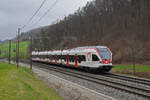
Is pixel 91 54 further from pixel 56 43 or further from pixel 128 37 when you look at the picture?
pixel 56 43

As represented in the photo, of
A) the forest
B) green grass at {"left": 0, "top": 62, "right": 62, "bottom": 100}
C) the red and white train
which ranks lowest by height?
green grass at {"left": 0, "top": 62, "right": 62, "bottom": 100}

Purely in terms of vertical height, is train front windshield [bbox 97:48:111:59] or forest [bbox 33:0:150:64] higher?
forest [bbox 33:0:150:64]

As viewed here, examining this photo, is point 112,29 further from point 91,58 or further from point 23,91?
point 23,91

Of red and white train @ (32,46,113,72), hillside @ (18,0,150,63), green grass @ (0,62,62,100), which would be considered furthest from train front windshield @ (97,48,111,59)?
hillside @ (18,0,150,63)

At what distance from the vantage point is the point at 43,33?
8306 cm

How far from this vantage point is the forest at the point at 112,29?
4534 centimetres

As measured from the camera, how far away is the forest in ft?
149

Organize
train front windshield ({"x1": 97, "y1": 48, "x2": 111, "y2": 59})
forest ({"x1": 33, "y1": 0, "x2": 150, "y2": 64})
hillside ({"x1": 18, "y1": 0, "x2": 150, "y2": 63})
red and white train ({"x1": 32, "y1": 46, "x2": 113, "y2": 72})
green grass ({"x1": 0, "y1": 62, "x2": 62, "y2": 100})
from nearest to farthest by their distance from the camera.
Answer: green grass ({"x1": 0, "y1": 62, "x2": 62, "y2": 100}) → red and white train ({"x1": 32, "y1": 46, "x2": 113, "y2": 72}) → train front windshield ({"x1": 97, "y1": 48, "x2": 111, "y2": 59}) → forest ({"x1": 33, "y1": 0, "x2": 150, "y2": 64}) → hillside ({"x1": 18, "y1": 0, "x2": 150, "y2": 63})

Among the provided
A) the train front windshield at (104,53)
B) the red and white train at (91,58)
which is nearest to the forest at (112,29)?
the red and white train at (91,58)

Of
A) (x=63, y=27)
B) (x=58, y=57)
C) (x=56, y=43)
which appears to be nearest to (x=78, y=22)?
(x=63, y=27)

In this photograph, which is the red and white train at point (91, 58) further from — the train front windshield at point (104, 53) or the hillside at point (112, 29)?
the hillside at point (112, 29)

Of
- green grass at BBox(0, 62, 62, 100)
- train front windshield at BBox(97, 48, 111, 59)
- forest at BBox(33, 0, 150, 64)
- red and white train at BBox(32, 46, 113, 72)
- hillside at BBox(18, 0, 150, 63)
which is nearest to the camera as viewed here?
green grass at BBox(0, 62, 62, 100)

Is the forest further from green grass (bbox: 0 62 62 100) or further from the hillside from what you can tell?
green grass (bbox: 0 62 62 100)

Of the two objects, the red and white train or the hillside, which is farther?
the hillside
